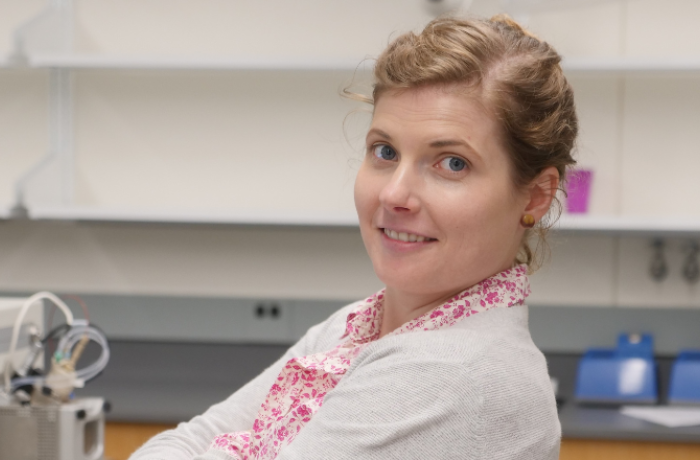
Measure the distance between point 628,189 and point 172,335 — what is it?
176cm

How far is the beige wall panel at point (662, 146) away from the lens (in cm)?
275

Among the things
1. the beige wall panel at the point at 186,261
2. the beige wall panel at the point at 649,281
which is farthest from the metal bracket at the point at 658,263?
the beige wall panel at the point at 186,261

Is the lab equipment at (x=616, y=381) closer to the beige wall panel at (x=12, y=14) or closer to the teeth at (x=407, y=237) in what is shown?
the teeth at (x=407, y=237)

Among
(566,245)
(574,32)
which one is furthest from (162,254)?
(574,32)

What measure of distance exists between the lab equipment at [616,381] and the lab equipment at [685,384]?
6 centimetres

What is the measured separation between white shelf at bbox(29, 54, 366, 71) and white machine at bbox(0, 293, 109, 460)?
114 centimetres

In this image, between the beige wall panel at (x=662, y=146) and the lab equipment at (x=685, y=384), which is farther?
the beige wall panel at (x=662, y=146)

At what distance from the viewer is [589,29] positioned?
278 centimetres

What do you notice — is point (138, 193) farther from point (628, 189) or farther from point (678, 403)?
point (678, 403)

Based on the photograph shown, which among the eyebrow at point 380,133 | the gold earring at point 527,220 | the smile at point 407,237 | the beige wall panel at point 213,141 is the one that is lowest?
the smile at point 407,237

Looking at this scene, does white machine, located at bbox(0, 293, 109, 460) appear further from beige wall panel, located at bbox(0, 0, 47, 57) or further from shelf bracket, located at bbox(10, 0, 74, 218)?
beige wall panel, located at bbox(0, 0, 47, 57)

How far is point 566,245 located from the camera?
9.25ft

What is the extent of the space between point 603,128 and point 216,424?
206cm

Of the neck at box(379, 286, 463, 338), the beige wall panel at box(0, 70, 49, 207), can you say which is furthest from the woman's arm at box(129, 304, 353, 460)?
the beige wall panel at box(0, 70, 49, 207)
